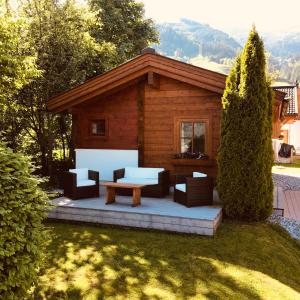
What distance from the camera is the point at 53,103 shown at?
11297 millimetres

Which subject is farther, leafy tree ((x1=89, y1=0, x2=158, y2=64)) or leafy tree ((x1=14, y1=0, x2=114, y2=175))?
leafy tree ((x1=89, y1=0, x2=158, y2=64))

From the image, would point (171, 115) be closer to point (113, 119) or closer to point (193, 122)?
point (193, 122)

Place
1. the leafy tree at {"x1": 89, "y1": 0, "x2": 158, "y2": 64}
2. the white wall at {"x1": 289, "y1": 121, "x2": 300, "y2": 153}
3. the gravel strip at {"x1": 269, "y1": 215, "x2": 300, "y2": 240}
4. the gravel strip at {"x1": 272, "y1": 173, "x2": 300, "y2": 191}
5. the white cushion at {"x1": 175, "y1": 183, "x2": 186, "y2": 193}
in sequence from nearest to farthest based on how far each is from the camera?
the gravel strip at {"x1": 269, "y1": 215, "x2": 300, "y2": 240} < the white cushion at {"x1": 175, "y1": 183, "x2": 186, "y2": 193} < the gravel strip at {"x1": 272, "y1": 173, "x2": 300, "y2": 191} < the leafy tree at {"x1": 89, "y1": 0, "x2": 158, "y2": 64} < the white wall at {"x1": 289, "y1": 121, "x2": 300, "y2": 153}

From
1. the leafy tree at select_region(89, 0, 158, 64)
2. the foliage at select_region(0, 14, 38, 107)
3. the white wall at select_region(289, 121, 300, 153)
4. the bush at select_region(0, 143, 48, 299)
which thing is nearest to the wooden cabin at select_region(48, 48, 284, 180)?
the foliage at select_region(0, 14, 38, 107)

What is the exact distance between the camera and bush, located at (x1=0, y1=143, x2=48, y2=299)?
3572mm

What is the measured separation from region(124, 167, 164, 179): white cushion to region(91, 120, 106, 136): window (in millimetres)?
2004

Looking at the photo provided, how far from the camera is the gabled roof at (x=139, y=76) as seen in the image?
943cm

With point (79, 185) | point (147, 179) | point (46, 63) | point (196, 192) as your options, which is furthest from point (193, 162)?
point (46, 63)

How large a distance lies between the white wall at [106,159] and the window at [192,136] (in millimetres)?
1675

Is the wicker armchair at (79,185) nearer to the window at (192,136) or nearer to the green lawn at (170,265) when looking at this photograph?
the green lawn at (170,265)

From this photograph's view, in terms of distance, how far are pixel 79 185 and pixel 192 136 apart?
3.75m

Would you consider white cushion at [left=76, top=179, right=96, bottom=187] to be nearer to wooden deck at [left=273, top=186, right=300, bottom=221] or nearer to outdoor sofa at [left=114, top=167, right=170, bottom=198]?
outdoor sofa at [left=114, top=167, right=170, bottom=198]

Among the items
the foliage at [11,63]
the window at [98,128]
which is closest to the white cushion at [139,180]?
the window at [98,128]

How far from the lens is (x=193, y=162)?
10242mm
